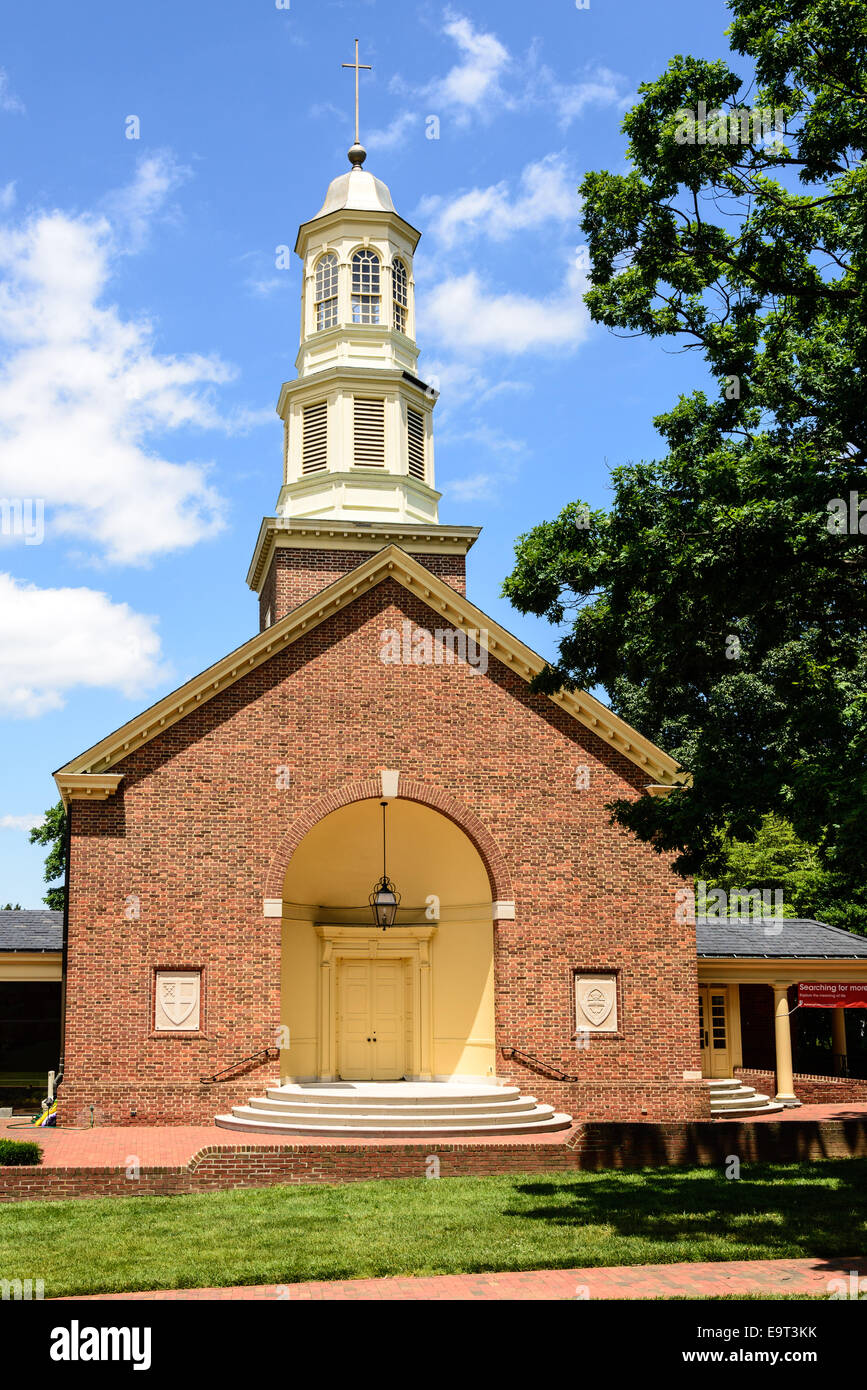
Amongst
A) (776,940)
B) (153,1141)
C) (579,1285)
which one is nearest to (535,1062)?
(153,1141)

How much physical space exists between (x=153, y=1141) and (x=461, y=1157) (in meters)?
5.34

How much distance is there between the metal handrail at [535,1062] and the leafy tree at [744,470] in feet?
24.4

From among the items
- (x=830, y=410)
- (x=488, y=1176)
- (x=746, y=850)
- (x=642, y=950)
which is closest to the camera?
(x=830, y=410)

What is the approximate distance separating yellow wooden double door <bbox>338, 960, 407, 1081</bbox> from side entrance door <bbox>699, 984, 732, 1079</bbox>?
641 cm

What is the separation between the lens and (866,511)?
12.6 m

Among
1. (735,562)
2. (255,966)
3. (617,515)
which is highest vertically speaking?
(617,515)

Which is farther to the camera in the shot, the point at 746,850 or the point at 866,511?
the point at 746,850

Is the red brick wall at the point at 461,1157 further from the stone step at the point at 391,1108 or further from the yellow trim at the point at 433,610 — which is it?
the yellow trim at the point at 433,610

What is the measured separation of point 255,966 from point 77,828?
12.9ft

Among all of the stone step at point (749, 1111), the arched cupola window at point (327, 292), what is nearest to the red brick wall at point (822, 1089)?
the stone step at point (749, 1111)

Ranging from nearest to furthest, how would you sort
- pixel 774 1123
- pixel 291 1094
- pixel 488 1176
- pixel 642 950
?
pixel 488 1176 → pixel 774 1123 → pixel 291 1094 → pixel 642 950

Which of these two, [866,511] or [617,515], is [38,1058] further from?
[866,511]

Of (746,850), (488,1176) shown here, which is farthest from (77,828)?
(746,850)

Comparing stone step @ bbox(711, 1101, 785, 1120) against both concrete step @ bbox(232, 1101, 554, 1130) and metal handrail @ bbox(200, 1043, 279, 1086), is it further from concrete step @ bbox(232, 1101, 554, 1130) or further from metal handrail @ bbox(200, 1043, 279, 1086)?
metal handrail @ bbox(200, 1043, 279, 1086)
